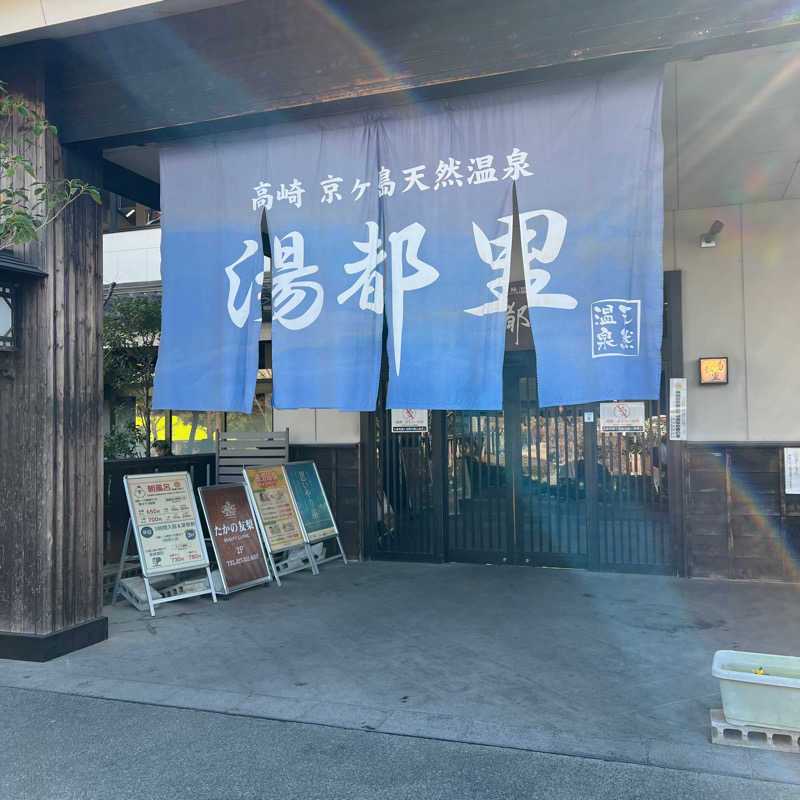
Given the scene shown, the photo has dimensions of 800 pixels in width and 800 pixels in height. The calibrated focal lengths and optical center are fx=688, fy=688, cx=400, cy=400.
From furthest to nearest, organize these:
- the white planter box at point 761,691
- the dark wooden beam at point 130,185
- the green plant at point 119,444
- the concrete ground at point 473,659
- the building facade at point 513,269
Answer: the green plant at point 119,444 < the dark wooden beam at point 130,185 < the building facade at point 513,269 < the concrete ground at point 473,659 < the white planter box at point 761,691

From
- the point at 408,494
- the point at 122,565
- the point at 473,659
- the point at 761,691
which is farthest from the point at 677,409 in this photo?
the point at 122,565

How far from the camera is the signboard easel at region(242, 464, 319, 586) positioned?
845 cm

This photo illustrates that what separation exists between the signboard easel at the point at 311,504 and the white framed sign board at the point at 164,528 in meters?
1.46

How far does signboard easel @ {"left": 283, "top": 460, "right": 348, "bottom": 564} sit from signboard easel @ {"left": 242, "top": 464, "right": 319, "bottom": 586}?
0.08 m

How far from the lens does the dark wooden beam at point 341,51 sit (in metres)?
4.65

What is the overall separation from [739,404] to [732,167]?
8.94 ft

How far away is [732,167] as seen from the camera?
7.18 metres

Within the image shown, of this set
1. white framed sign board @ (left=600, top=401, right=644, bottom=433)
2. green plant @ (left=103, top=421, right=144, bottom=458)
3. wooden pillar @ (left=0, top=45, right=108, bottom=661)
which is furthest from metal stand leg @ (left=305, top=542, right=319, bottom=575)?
white framed sign board @ (left=600, top=401, right=644, bottom=433)

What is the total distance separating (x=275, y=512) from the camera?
8.70 m

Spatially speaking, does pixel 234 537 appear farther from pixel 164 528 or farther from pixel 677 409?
pixel 677 409

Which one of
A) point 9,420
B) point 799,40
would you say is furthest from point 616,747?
point 9,420

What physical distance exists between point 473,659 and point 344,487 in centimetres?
437

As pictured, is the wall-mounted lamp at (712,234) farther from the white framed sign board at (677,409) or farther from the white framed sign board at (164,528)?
the white framed sign board at (164,528)

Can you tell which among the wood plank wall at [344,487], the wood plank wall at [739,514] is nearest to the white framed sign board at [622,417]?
the wood plank wall at [739,514]
